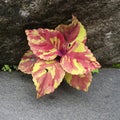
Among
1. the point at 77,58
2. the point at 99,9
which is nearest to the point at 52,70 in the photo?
the point at 77,58

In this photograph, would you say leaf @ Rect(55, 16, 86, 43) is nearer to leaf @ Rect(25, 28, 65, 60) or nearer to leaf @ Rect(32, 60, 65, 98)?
leaf @ Rect(25, 28, 65, 60)

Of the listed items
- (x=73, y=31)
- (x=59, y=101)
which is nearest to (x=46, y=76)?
(x=59, y=101)

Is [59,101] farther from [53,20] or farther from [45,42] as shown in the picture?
[53,20]

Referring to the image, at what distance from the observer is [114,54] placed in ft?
11.5

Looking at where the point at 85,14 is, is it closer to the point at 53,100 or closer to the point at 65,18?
the point at 65,18

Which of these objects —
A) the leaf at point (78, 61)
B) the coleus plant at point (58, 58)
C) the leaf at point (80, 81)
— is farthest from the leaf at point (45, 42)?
the leaf at point (80, 81)

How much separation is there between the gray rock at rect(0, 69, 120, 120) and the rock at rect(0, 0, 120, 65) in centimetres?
28

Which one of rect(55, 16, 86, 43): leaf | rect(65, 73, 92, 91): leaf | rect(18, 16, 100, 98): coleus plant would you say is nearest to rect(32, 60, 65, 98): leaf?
rect(18, 16, 100, 98): coleus plant

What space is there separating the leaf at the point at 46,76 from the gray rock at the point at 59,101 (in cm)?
16

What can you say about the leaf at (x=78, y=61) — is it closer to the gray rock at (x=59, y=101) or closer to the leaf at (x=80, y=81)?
the leaf at (x=80, y=81)

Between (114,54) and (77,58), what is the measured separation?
2.20 feet

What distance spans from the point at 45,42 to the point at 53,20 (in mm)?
242

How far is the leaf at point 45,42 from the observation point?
299 centimetres

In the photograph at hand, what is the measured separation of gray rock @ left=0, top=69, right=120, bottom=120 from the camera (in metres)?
2.88
